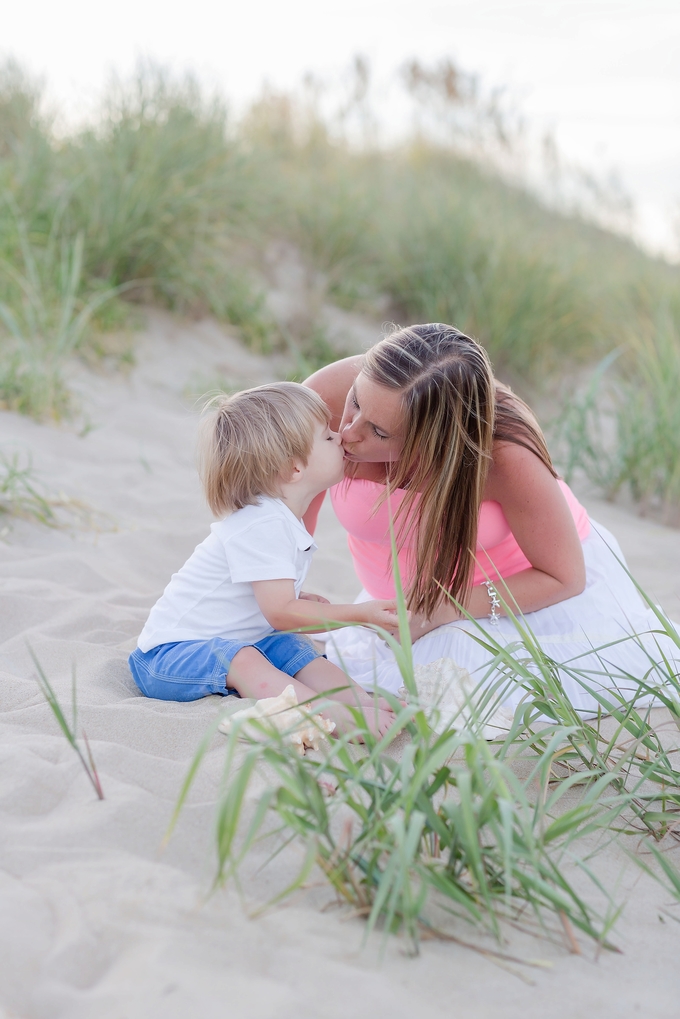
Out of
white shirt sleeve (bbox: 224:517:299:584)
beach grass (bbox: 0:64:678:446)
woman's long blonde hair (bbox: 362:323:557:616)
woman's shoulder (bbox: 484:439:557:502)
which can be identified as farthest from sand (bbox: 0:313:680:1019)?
beach grass (bbox: 0:64:678:446)

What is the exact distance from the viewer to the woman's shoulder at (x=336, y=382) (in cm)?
233

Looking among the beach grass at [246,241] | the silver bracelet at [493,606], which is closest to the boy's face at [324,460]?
the silver bracelet at [493,606]

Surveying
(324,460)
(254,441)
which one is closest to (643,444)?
(324,460)

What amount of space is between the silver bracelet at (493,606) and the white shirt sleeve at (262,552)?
51cm

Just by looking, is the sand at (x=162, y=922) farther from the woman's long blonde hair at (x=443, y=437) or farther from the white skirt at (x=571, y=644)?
the woman's long blonde hair at (x=443, y=437)

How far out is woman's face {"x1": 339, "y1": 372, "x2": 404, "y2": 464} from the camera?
183 cm

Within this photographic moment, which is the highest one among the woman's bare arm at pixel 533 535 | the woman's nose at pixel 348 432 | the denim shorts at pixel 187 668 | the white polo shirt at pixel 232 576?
the woman's nose at pixel 348 432

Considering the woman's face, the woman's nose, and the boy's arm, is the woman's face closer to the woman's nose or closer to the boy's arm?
the woman's nose

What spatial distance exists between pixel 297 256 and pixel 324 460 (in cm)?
421

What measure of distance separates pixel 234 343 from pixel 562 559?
3454 millimetres

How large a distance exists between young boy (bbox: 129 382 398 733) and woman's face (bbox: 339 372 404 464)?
8cm

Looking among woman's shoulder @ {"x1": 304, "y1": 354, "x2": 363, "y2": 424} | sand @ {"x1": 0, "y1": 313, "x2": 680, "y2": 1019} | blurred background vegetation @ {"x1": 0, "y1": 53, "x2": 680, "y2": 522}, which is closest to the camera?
sand @ {"x1": 0, "y1": 313, "x2": 680, "y2": 1019}

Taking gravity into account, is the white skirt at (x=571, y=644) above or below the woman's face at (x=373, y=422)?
below

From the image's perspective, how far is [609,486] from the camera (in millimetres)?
4074
